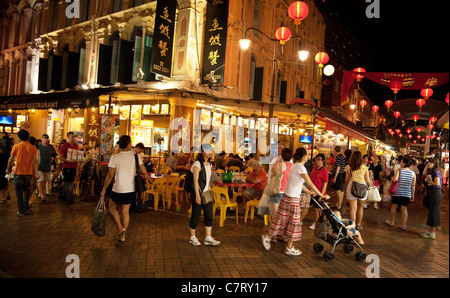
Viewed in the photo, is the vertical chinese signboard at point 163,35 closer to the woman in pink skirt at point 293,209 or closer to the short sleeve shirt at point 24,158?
the short sleeve shirt at point 24,158

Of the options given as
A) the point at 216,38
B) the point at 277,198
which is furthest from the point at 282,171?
the point at 216,38

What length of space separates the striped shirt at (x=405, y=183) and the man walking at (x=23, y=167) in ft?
29.8

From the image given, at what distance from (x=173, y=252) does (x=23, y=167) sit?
4340mm

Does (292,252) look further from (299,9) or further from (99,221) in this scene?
(299,9)

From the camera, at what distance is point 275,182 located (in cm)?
559

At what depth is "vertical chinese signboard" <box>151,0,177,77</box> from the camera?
12.4 metres

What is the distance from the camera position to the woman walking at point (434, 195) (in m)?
6.91

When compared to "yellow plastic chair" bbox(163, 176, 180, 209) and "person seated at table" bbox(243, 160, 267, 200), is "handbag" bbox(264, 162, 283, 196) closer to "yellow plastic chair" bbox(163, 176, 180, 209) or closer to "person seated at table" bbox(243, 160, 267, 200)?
"person seated at table" bbox(243, 160, 267, 200)

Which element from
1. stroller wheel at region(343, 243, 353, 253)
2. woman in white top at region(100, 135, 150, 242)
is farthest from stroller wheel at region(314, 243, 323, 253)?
woman in white top at region(100, 135, 150, 242)

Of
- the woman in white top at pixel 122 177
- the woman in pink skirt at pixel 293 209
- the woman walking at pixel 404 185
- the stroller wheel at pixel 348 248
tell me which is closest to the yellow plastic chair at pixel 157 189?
the woman in white top at pixel 122 177

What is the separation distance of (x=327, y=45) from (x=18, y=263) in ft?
95.8

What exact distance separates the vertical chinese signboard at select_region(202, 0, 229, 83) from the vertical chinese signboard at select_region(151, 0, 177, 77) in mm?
1595

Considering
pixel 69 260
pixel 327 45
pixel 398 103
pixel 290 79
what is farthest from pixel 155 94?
pixel 327 45
